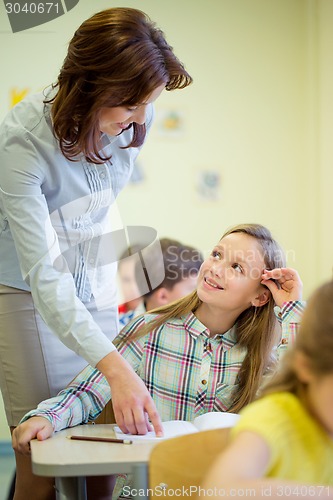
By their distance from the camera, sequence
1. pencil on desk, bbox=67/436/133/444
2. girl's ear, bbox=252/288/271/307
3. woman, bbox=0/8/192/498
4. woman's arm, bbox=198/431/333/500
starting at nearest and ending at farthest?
woman's arm, bbox=198/431/333/500 → pencil on desk, bbox=67/436/133/444 → woman, bbox=0/8/192/498 → girl's ear, bbox=252/288/271/307

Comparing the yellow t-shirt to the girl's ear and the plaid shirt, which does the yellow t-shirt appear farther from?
the girl's ear

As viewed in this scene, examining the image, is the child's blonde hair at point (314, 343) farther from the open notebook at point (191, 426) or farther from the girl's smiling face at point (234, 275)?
the girl's smiling face at point (234, 275)

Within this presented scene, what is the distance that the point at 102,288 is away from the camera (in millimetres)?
1882

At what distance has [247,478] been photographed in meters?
0.83

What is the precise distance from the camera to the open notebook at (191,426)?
4.35ft

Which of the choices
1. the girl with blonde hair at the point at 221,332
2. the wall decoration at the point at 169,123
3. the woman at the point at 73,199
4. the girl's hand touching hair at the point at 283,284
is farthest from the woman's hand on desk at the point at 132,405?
the wall decoration at the point at 169,123

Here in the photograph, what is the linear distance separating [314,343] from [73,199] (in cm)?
90

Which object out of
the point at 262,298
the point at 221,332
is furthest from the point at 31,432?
the point at 262,298

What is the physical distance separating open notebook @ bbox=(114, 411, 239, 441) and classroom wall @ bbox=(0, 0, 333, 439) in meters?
2.87

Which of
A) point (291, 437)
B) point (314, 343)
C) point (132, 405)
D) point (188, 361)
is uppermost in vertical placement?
point (314, 343)

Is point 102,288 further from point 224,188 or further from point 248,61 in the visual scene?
point 248,61

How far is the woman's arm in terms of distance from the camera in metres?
0.82

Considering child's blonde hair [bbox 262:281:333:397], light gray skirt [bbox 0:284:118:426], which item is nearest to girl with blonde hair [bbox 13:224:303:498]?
light gray skirt [bbox 0:284:118:426]

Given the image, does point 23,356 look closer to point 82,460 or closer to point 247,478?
point 82,460
